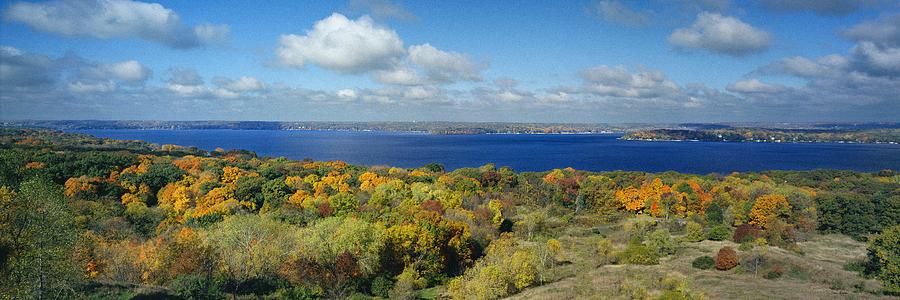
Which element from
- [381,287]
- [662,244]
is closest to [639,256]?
[662,244]

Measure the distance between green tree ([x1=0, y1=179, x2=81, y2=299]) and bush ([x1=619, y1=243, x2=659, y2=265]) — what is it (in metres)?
39.4

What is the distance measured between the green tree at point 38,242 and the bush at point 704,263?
42.4 m

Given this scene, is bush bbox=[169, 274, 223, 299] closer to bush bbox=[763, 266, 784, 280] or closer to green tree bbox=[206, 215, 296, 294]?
green tree bbox=[206, 215, 296, 294]

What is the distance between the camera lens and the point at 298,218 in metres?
52.5

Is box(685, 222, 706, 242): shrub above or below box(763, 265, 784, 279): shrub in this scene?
below

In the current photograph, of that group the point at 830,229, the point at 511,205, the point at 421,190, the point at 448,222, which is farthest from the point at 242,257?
the point at 830,229

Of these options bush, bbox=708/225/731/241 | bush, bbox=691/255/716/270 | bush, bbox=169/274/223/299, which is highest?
bush, bbox=169/274/223/299

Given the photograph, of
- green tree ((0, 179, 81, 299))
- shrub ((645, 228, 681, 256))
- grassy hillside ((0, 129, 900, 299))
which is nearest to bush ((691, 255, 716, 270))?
grassy hillside ((0, 129, 900, 299))

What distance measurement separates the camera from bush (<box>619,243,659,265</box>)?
43.1 m

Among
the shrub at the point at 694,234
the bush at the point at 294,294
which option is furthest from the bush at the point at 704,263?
the bush at the point at 294,294

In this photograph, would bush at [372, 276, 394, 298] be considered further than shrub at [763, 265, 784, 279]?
No

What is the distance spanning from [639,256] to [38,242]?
40814mm

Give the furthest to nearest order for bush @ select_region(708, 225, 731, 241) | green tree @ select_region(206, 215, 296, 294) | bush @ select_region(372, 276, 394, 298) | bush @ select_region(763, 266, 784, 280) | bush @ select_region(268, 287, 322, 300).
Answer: bush @ select_region(708, 225, 731, 241) → bush @ select_region(763, 266, 784, 280) → bush @ select_region(372, 276, 394, 298) → green tree @ select_region(206, 215, 296, 294) → bush @ select_region(268, 287, 322, 300)

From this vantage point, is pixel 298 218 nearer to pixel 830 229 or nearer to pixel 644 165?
pixel 830 229
